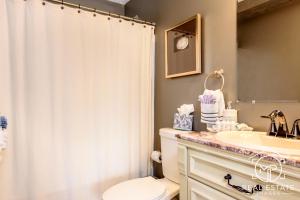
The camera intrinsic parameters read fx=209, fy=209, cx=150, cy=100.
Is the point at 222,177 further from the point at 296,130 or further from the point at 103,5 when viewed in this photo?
the point at 103,5

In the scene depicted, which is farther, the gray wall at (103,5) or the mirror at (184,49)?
the gray wall at (103,5)

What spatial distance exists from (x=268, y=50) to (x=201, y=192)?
2.96ft

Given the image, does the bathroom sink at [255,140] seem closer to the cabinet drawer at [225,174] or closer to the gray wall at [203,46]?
the cabinet drawer at [225,174]

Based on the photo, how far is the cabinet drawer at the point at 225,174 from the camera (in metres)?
0.80

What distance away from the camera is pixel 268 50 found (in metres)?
1.24

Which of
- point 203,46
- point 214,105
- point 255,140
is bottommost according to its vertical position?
point 255,140

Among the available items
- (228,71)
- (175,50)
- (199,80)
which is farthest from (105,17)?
(228,71)

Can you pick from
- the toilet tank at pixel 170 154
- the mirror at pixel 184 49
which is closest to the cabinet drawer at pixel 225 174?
the toilet tank at pixel 170 154

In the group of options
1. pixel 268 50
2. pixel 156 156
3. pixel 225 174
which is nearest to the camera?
pixel 225 174

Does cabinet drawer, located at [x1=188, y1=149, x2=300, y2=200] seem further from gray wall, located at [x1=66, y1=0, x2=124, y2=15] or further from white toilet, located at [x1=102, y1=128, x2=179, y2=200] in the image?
gray wall, located at [x1=66, y1=0, x2=124, y2=15]

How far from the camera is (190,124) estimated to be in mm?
1702

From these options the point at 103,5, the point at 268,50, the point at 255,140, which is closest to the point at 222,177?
the point at 255,140

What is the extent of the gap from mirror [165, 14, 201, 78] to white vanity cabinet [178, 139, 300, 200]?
29.1 inches

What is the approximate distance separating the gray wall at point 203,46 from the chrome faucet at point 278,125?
0.32 meters
